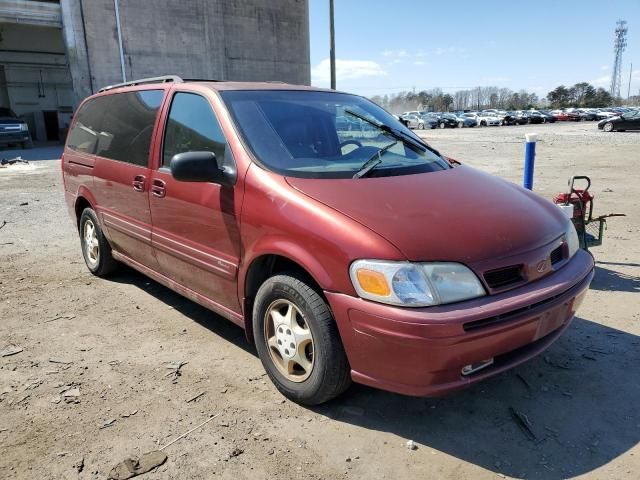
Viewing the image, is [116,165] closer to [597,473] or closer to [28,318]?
[28,318]

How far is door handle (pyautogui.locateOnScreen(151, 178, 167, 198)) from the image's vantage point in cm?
358

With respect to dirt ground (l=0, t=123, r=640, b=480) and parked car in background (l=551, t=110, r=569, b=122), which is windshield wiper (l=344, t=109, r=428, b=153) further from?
parked car in background (l=551, t=110, r=569, b=122)

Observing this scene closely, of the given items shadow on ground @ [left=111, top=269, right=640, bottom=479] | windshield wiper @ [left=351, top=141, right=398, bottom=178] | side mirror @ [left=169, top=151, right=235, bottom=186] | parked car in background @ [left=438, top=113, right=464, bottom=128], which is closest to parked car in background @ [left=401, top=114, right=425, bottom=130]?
parked car in background @ [left=438, top=113, right=464, bottom=128]

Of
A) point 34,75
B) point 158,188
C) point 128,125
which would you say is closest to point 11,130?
point 34,75

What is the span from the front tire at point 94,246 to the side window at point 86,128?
0.64 metres

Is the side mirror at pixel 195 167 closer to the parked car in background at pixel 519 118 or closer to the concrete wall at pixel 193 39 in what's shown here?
the concrete wall at pixel 193 39

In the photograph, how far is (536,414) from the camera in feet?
8.96

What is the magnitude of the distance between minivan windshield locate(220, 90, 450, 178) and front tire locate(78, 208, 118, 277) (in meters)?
2.27

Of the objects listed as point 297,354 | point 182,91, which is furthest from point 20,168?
point 297,354

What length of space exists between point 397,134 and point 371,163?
716mm

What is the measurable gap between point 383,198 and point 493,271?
0.67 meters

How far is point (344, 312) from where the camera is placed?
2.41m

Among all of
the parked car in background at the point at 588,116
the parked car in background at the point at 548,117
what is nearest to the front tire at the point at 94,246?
the parked car in background at the point at 548,117

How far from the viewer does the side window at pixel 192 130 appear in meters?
3.22
